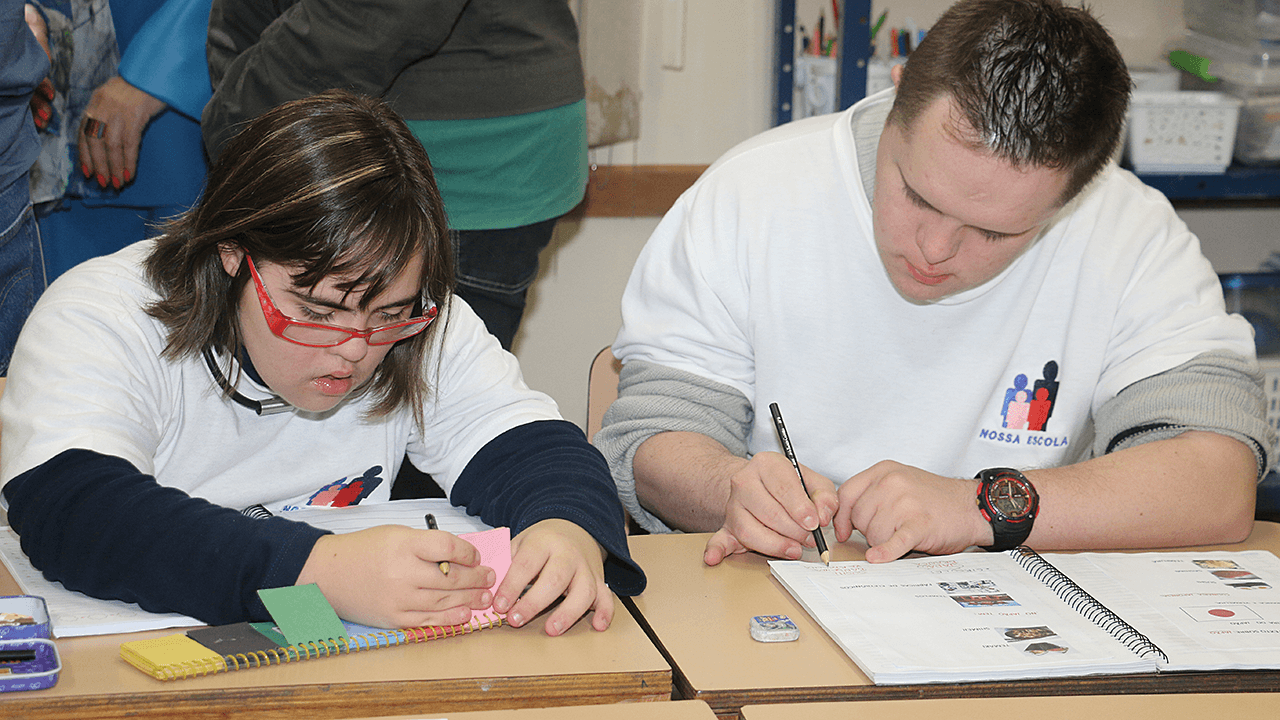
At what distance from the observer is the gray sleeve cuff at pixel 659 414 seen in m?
1.44

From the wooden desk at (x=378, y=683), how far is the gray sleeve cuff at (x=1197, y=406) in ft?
2.52

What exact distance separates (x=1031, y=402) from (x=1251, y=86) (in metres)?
1.46

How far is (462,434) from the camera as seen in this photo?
136 centimetres

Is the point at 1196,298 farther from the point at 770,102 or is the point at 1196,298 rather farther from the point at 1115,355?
the point at 770,102

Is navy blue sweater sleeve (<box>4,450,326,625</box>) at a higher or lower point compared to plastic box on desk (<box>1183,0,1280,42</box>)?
lower

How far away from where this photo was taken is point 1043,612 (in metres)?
1.06

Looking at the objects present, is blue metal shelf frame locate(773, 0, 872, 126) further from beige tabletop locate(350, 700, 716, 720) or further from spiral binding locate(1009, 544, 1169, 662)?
beige tabletop locate(350, 700, 716, 720)

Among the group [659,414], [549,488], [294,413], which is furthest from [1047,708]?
[294,413]

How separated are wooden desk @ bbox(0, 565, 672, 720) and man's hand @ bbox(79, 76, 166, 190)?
3.70ft

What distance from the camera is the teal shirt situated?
5.62ft

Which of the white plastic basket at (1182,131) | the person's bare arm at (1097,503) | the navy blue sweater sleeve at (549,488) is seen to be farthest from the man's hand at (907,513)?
the white plastic basket at (1182,131)

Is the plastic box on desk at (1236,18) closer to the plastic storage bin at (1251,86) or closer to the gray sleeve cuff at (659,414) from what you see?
the plastic storage bin at (1251,86)

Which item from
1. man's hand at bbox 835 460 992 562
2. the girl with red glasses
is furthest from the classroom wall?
man's hand at bbox 835 460 992 562

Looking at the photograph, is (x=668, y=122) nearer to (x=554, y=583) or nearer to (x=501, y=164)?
(x=501, y=164)
